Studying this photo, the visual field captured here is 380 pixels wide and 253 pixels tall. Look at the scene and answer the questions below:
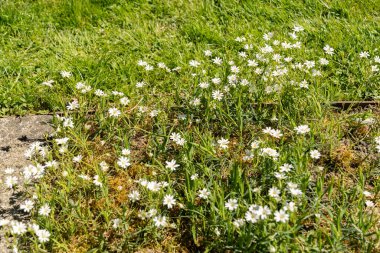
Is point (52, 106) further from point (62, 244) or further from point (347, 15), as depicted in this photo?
point (347, 15)

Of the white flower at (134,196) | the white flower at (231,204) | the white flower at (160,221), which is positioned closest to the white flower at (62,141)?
the white flower at (134,196)

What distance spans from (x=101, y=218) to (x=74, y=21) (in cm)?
214

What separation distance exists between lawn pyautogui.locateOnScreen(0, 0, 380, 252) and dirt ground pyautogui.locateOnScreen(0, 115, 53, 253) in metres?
0.08

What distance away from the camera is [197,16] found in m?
4.36

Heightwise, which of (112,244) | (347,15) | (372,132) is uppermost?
(347,15)

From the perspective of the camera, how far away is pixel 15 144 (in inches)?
127

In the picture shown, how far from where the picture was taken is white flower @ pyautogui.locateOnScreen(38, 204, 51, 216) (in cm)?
256

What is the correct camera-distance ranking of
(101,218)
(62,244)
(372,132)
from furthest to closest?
(372,132), (101,218), (62,244)

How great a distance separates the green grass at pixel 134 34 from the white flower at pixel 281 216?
4.61 ft

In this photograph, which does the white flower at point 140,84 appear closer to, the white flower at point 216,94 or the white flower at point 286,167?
the white flower at point 216,94

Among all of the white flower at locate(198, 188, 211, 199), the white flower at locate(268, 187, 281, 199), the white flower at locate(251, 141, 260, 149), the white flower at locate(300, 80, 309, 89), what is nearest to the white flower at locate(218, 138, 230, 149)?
the white flower at locate(251, 141, 260, 149)

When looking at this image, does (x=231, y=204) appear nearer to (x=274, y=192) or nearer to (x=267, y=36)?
(x=274, y=192)

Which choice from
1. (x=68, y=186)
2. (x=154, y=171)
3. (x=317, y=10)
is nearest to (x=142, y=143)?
(x=154, y=171)

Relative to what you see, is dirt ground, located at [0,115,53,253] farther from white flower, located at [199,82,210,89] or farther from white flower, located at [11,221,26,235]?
white flower, located at [199,82,210,89]
